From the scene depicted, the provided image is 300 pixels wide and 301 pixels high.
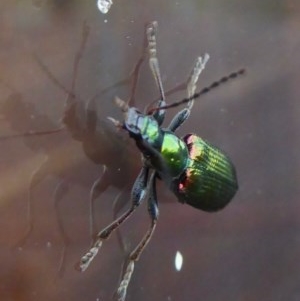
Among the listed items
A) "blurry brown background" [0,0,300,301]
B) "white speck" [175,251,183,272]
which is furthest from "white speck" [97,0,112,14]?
"white speck" [175,251,183,272]

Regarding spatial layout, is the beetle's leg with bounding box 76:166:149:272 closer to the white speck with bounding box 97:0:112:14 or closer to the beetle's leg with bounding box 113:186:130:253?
the beetle's leg with bounding box 113:186:130:253

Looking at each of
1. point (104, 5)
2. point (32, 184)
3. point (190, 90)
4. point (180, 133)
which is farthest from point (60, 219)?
point (104, 5)

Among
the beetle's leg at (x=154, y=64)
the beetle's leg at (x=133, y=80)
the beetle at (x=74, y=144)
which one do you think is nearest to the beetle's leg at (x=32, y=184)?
the beetle at (x=74, y=144)

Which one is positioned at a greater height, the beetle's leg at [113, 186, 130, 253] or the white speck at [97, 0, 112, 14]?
the white speck at [97, 0, 112, 14]

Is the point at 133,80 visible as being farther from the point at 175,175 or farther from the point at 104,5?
the point at 175,175

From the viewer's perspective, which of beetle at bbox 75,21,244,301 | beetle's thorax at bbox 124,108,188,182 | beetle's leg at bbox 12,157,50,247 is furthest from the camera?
beetle's leg at bbox 12,157,50,247

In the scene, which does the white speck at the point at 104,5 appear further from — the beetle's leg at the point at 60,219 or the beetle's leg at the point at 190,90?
the beetle's leg at the point at 60,219

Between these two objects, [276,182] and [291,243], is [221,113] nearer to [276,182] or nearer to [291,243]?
[276,182]
